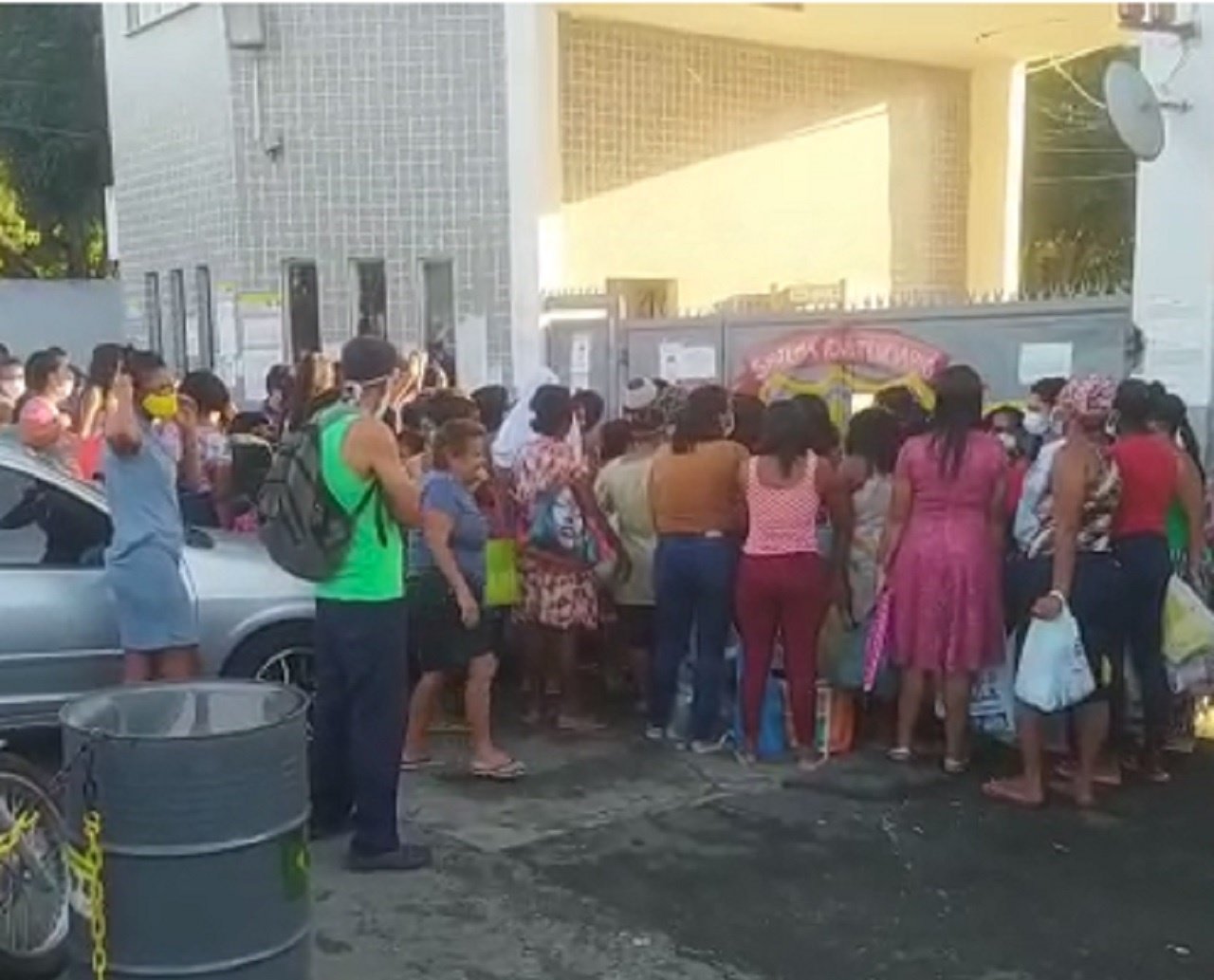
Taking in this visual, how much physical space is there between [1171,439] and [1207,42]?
2.46 m

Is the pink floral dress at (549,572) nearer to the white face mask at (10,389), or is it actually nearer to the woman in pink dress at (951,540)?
the woman in pink dress at (951,540)

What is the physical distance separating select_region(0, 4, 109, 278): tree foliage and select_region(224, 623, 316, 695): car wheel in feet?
83.9

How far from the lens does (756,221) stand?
12742 millimetres

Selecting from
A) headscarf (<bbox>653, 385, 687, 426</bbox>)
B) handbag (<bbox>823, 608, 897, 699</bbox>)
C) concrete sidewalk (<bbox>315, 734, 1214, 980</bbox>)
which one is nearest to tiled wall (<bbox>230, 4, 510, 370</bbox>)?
headscarf (<bbox>653, 385, 687, 426</bbox>)

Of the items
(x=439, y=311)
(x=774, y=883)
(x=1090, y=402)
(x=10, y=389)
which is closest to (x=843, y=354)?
(x=1090, y=402)

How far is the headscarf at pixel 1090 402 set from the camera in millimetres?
5746

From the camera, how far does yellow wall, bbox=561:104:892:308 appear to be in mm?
11750

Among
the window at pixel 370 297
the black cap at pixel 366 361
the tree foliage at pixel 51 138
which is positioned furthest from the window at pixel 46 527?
the tree foliage at pixel 51 138

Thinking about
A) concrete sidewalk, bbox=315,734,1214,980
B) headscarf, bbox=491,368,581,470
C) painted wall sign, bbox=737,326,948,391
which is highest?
painted wall sign, bbox=737,326,948,391

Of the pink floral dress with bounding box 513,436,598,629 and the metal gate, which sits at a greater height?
the metal gate

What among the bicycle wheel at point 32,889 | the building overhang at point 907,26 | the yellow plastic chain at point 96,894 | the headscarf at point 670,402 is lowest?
the bicycle wheel at point 32,889

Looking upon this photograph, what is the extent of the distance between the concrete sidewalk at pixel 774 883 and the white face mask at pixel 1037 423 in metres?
1.64

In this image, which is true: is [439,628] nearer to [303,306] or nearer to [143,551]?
[143,551]

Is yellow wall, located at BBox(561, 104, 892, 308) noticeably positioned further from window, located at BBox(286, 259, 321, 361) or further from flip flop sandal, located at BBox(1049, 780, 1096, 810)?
flip flop sandal, located at BBox(1049, 780, 1096, 810)
